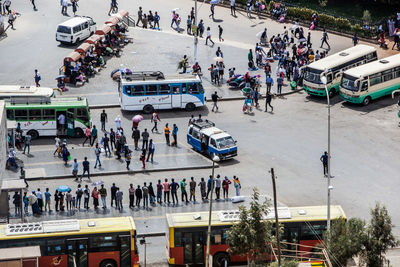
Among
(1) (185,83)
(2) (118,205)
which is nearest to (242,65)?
(1) (185,83)

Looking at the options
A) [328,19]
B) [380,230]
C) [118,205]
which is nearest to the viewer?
[380,230]

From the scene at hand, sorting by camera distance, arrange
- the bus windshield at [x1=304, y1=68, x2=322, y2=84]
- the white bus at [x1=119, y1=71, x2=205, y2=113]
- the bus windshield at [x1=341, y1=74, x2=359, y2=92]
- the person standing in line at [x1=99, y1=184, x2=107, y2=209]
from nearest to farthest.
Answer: the person standing in line at [x1=99, y1=184, x2=107, y2=209] < the white bus at [x1=119, y1=71, x2=205, y2=113] < the bus windshield at [x1=341, y1=74, x2=359, y2=92] < the bus windshield at [x1=304, y1=68, x2=322, y2=84]

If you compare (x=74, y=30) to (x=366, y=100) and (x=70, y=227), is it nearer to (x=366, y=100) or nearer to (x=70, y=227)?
(x=366, y=100)

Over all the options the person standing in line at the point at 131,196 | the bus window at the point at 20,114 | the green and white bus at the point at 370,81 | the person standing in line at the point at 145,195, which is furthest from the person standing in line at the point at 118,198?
the green and white bus at the point at 370,81

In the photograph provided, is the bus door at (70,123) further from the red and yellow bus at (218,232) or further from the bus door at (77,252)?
the bus door at (77,252)

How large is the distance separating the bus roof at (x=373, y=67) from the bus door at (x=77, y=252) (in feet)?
92.9

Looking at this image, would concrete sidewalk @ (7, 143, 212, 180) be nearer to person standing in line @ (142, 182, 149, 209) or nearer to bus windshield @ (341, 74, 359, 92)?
person standing in line @ (142, 182, 149, 209)

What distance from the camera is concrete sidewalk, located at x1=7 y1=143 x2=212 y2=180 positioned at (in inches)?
2068

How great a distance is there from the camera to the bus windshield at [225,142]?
5409 cm

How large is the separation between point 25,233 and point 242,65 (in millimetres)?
33389

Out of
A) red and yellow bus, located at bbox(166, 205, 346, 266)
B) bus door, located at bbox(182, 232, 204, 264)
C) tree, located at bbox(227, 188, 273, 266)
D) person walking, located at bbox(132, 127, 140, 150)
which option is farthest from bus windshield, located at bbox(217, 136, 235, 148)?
tree, located at bbox(227, 188, 273, 266)

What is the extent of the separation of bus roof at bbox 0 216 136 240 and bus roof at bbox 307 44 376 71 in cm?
2690

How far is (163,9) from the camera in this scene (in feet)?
273

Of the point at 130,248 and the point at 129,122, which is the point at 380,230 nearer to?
the point at 130,248
